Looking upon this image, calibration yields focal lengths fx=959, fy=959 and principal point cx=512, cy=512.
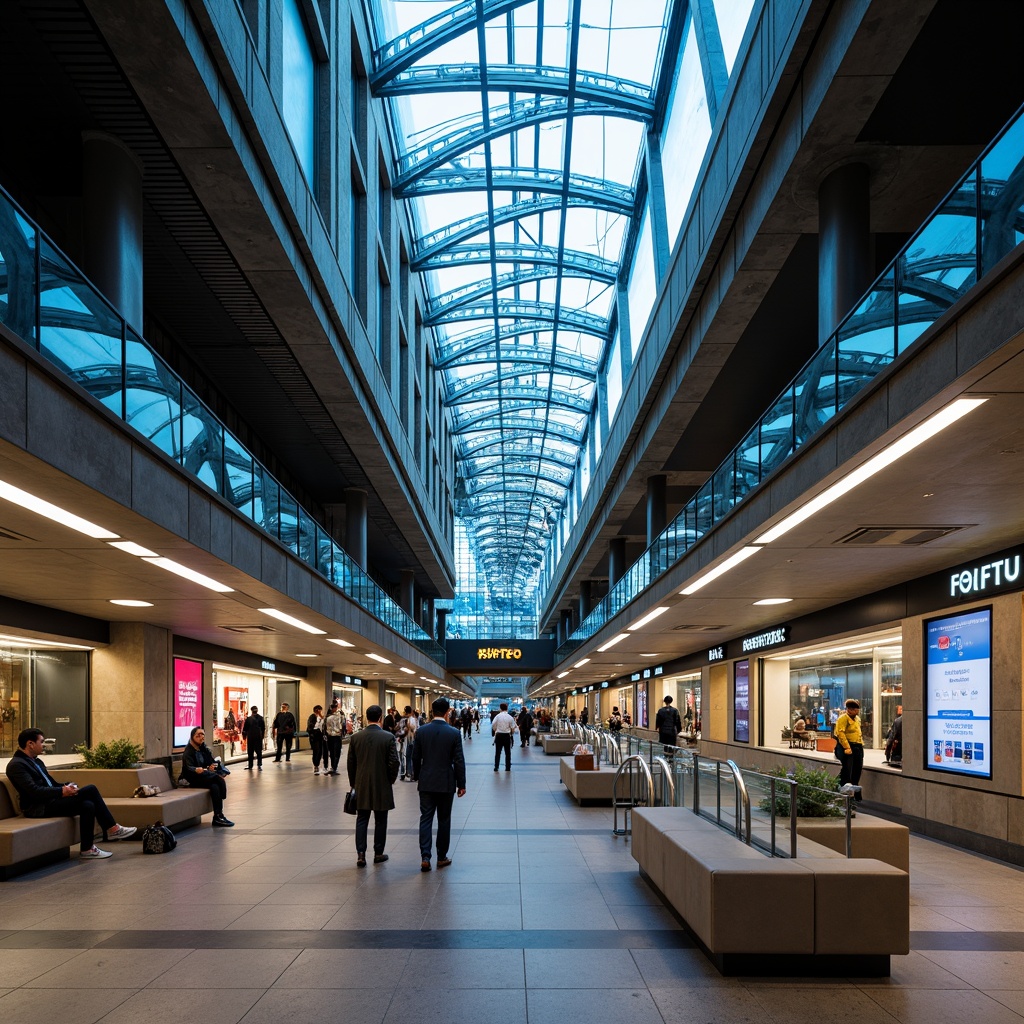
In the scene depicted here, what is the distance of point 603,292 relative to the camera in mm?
29859

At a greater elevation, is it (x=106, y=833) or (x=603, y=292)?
(x=603, y=292)

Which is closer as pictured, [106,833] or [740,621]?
[106,833]

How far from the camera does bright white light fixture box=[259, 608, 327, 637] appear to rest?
16.0m

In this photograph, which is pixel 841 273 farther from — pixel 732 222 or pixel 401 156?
pixel 401 156

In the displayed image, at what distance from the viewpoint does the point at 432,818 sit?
992 cm

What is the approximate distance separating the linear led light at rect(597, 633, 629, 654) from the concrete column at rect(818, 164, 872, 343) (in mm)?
14997

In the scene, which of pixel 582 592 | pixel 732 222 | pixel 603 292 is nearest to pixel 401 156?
pixel 603 292

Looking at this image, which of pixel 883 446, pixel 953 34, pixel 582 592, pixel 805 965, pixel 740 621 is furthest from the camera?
pixel 582 592

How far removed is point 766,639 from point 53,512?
16904mm

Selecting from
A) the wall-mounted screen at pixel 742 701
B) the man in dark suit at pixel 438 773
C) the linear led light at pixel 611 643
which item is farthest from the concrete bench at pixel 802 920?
the linear led light at pixel 611 643

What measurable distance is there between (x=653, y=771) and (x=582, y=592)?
33.9m

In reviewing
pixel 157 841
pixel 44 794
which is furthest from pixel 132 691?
pixel 44 794

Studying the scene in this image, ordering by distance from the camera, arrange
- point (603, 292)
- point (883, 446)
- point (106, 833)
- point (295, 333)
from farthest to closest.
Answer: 1. point (603, 292)
2. point (295, 333)
3. point (106, 833)
4. point (883, 446)

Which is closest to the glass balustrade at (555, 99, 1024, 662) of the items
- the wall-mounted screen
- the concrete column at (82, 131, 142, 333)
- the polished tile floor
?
the polished tile floor
